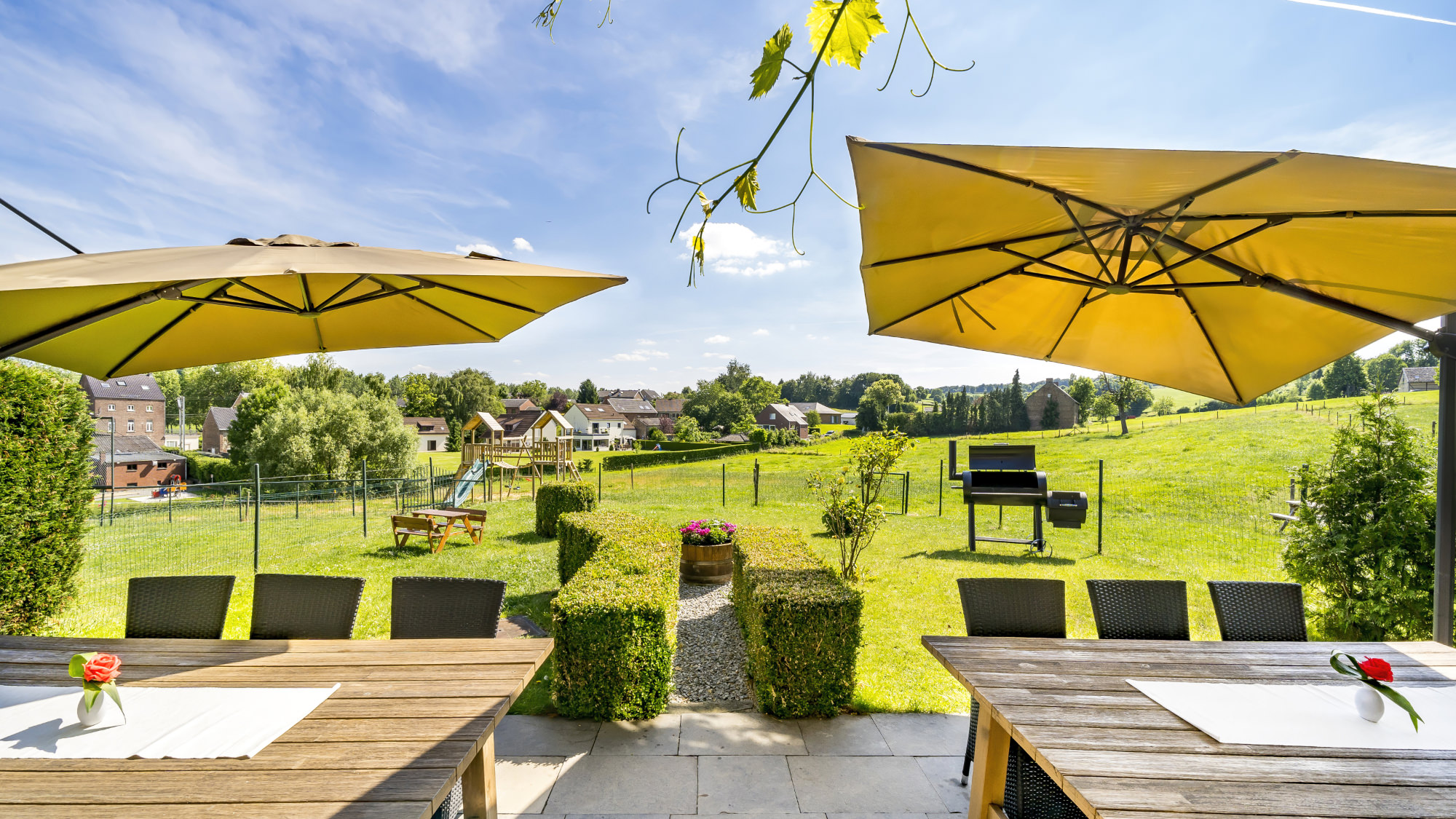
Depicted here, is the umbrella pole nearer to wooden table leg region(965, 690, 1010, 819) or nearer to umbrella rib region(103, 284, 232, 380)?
A: wooden table leg region(965, 690, 1010, 819)

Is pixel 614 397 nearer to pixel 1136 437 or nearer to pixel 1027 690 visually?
pixel 1136 437

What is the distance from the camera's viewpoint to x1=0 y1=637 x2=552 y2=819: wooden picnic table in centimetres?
140

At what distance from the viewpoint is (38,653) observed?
2326 mm

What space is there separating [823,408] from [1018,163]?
8020cm

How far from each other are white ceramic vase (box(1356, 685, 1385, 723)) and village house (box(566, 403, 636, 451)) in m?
58.2

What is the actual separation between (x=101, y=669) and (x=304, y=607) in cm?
129

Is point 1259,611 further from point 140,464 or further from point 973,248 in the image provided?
point 140,464

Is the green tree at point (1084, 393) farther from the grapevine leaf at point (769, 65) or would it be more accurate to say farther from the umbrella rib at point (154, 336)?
the umbrella rib at point (154, 336)

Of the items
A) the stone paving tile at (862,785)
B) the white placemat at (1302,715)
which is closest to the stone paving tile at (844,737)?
the stone paving tile at (862,785)

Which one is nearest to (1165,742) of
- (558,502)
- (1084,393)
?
(558,502)

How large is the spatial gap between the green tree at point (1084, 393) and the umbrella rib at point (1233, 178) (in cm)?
3799

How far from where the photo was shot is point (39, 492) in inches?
191

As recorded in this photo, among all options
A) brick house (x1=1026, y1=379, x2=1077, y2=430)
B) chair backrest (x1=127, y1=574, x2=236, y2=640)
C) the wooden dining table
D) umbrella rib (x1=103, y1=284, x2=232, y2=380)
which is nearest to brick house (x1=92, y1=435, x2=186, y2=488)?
umbrella rib (x1=103, y1=284, x2=232, y2=380)

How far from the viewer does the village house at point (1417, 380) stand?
17.0ft
